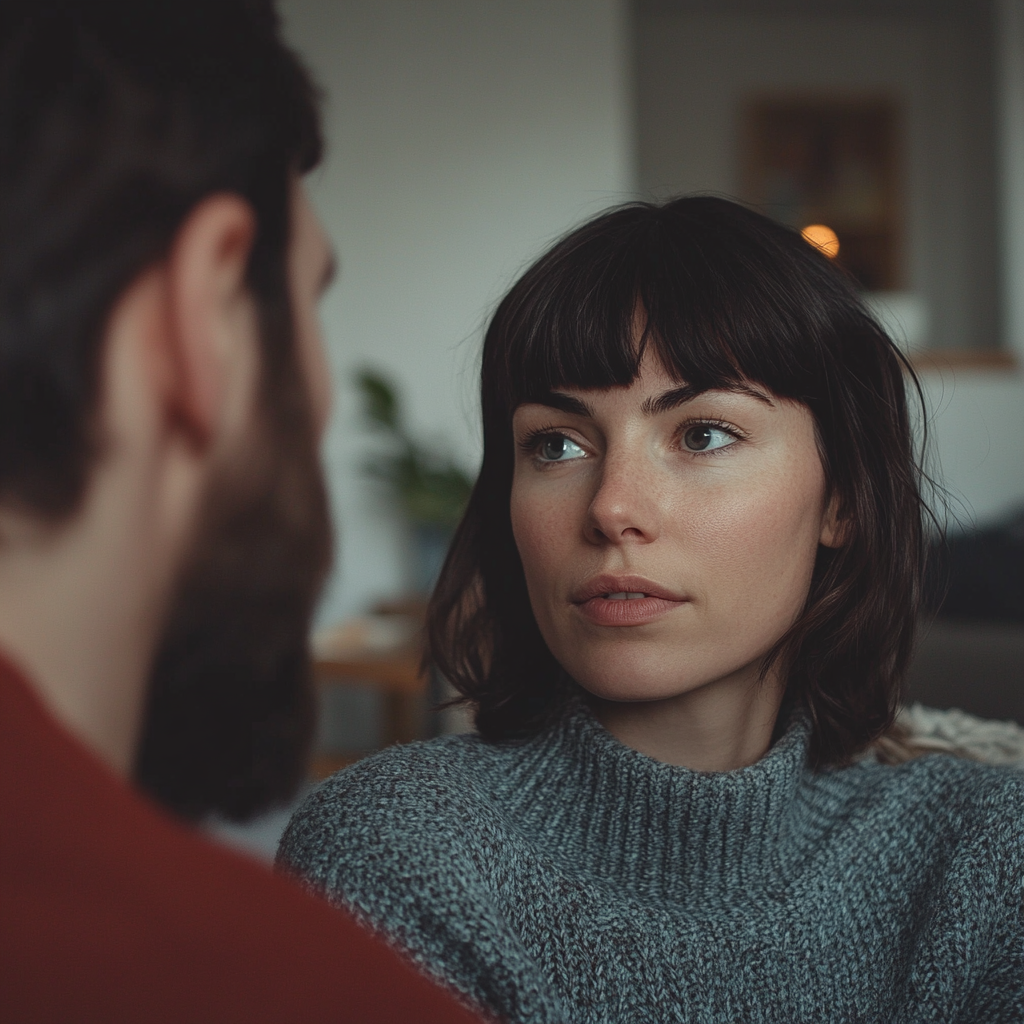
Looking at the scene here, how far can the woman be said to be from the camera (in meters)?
0.82

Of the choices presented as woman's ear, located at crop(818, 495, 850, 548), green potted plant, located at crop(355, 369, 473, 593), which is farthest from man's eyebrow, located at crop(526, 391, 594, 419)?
green potted plant, located at crop(355, 369, 473, 593)

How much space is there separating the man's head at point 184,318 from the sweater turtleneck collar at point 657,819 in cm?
44

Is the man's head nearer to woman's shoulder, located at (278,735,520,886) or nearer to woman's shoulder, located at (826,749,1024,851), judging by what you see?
woman's shoulder, located at (278,735,520,886)

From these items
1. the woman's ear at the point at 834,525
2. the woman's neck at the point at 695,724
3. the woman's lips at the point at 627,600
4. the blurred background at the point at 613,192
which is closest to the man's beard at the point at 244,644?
the woman's lips at the point at 627,600

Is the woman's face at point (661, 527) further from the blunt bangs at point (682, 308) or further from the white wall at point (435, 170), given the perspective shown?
the white wall at point (435, 170)

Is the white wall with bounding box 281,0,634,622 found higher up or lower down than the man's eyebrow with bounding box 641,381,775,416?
higher up

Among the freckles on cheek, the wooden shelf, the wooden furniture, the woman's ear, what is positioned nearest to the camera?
the freckles on cheek

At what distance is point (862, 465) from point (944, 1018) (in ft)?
1.50

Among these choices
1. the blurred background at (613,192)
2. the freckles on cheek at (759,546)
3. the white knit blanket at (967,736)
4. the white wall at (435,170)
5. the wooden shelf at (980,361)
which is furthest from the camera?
the wooden shelf at (980,361)

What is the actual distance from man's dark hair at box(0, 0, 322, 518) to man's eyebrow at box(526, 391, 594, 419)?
0.49 m

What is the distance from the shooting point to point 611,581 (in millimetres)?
852

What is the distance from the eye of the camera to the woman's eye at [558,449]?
936mm

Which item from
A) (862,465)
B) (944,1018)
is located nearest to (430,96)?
(862,465)

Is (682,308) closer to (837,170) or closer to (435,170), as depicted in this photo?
(435,170)
